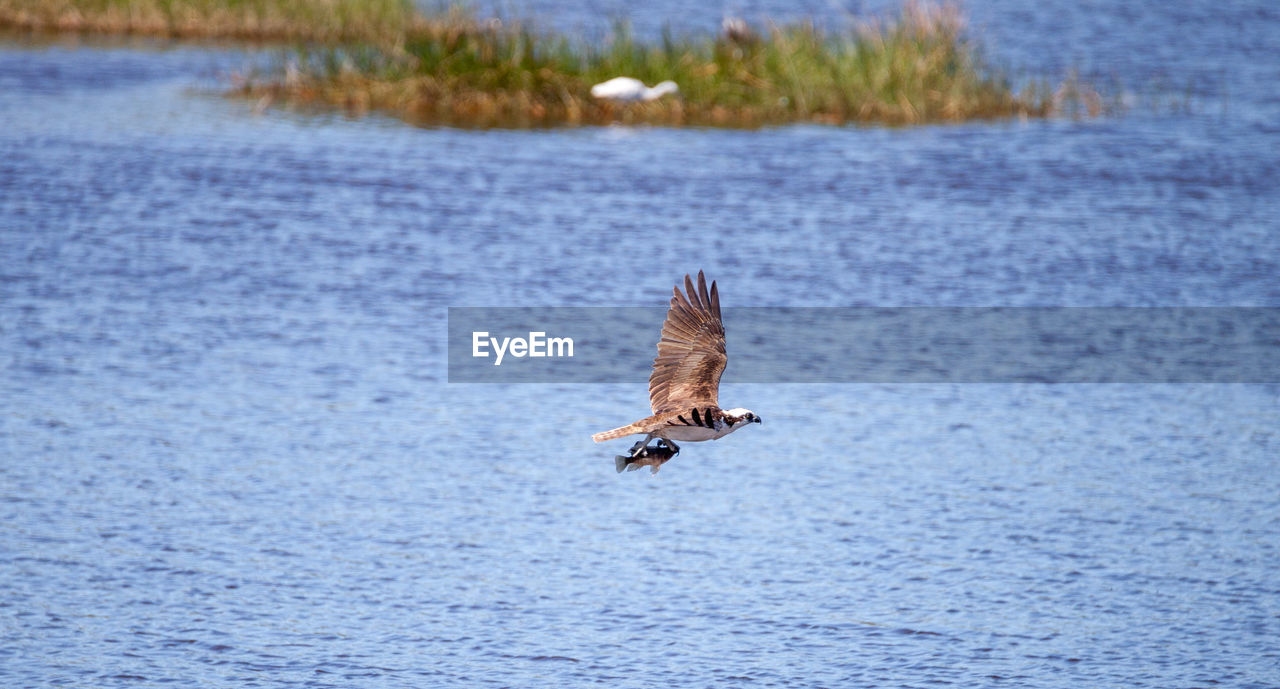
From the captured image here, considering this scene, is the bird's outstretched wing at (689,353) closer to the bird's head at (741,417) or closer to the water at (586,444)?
the bird's head at (741,417)

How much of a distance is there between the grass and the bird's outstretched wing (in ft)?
69.8

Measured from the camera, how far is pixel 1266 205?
2600 centimetres

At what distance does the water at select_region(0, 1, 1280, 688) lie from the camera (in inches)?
492

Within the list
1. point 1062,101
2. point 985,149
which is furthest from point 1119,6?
point 985,149

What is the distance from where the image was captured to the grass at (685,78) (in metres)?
30.0

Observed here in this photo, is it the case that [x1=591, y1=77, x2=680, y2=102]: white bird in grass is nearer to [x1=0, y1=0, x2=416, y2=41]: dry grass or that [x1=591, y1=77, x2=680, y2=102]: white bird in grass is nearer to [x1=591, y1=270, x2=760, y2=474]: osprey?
[x1=0, y1=0, x2=416, y2=41]: dry grass

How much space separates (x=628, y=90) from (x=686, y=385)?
20.6m

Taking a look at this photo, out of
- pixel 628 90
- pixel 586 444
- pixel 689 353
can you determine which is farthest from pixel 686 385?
pixel 628 90

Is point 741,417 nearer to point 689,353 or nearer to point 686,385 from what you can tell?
point 686,385

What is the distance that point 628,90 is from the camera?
28922mm

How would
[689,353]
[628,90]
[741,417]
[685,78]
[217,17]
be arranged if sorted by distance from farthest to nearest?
[217,17] < [685,78] < [628,90] < [689,353] < [741,417]

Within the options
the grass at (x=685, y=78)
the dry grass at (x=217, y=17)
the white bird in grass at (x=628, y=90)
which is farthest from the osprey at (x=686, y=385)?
the dry grass at (x=217, y=17)

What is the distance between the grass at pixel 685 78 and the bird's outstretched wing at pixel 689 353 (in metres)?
21.3

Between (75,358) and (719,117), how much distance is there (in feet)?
49.3
